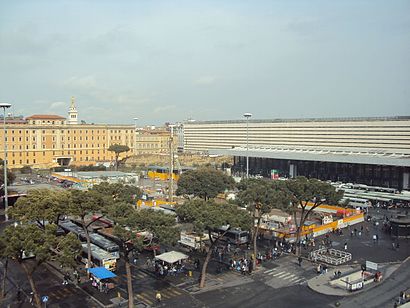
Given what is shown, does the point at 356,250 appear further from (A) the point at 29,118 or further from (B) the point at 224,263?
(A) the point at 29,118

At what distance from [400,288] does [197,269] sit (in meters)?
12.9

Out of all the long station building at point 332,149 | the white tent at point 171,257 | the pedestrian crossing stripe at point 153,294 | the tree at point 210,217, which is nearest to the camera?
the pedestrian crossing stripe at point 153,294

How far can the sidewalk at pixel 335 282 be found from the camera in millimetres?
23703

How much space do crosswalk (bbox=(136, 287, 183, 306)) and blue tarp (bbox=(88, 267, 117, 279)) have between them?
2300 mm

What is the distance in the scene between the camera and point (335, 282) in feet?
81.6

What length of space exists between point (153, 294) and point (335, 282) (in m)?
11.3

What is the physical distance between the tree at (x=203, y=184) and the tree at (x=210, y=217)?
1901 centimetres

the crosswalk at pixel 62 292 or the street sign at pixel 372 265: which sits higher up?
the street sign at pixel 372 265

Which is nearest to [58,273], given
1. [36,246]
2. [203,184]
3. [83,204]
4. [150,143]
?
[83,204]

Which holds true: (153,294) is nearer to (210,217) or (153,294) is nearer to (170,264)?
(170,264)

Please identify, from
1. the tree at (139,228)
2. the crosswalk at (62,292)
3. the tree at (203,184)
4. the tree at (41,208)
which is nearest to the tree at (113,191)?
the tree at (41,208)

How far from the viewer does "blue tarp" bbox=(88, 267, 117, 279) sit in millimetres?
24391

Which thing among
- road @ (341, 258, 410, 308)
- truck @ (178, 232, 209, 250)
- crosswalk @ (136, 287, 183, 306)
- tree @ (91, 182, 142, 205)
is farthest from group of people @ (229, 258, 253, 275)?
tree @ (91, 182, 142, 205)

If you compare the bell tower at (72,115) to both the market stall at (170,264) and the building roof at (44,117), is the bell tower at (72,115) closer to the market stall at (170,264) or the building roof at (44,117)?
the building roof at (44,117)
